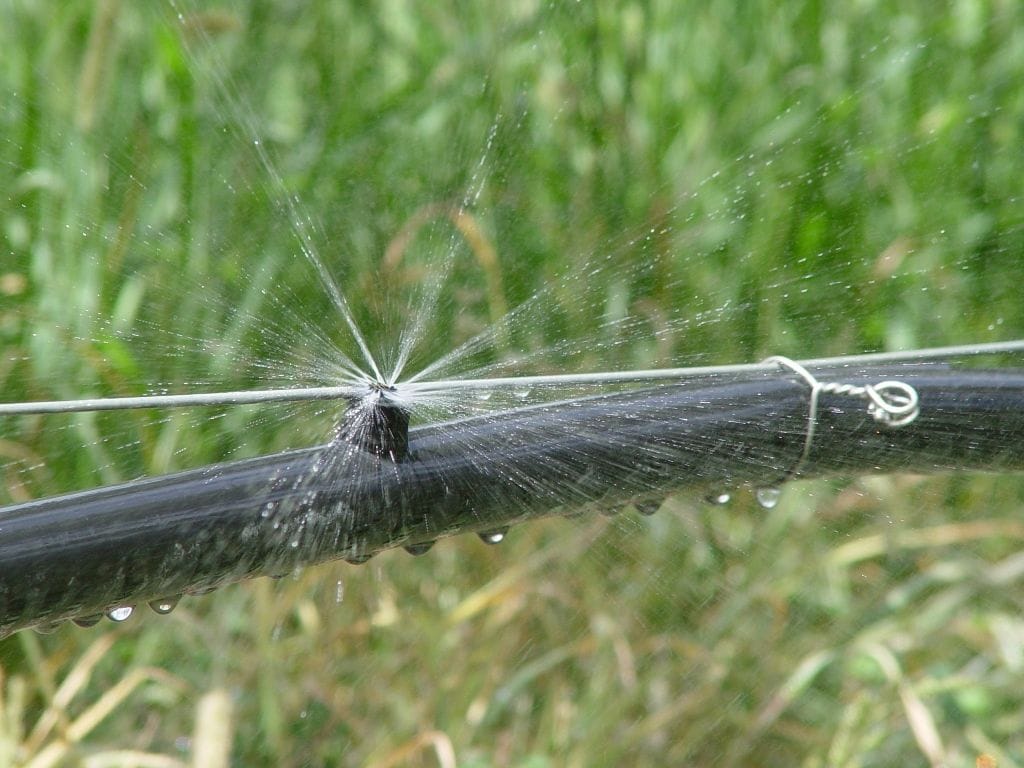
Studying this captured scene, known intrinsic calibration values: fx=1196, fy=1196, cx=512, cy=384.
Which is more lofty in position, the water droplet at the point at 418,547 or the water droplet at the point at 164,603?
the water droplet at the point at 164,603

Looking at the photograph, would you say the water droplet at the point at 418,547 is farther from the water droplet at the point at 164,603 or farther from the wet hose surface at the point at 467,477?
Result: the water droplet at the point at 164,603

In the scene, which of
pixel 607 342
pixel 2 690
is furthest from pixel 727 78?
pixel 2 690

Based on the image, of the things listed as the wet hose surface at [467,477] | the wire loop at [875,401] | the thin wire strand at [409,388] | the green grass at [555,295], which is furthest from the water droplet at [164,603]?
the green grass at [555,295]

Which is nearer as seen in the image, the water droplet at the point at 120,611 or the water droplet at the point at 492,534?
the water droplet at the point at 120,611

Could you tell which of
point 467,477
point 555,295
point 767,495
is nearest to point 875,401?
point 767,495

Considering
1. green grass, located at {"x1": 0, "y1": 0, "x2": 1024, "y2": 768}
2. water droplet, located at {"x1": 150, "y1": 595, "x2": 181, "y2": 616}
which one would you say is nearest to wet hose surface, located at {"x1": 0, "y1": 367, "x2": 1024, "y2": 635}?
water droplet, located at {"x1": 150, "y1": 595, "x2": 181, "y2": 616}

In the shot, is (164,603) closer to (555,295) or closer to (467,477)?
(467,477)

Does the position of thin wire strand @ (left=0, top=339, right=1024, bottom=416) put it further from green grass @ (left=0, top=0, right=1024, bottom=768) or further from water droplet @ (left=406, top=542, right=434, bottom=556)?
green grass @ (left=0, top=0, right=1024, bottom=768)
